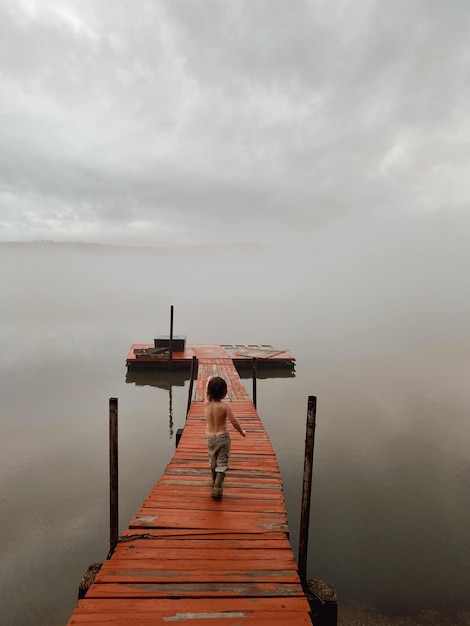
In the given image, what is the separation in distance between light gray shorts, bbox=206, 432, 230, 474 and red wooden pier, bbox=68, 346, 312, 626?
619 mm

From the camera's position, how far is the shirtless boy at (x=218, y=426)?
20.5ft

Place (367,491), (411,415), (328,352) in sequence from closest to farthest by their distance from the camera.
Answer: (367,491), (411,415), (328,352)

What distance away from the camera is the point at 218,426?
6.32 m

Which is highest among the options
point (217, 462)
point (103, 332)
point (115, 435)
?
point (115, 435)

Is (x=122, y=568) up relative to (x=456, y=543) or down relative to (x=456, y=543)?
up

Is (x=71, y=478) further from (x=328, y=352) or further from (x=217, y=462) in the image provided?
(x=328, y=352)

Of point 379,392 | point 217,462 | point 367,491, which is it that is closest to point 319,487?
point 367,491

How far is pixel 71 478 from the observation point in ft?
36.6

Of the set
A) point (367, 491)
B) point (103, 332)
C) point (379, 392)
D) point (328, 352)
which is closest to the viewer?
point (367, 491)

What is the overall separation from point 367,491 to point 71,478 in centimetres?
891

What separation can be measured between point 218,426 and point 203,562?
2022 mm

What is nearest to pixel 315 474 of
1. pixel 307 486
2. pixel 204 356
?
pixel 307 486

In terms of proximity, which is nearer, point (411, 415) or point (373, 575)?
point (373, 575)

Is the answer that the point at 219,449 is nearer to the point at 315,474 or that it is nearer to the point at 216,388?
the point at 216,388
